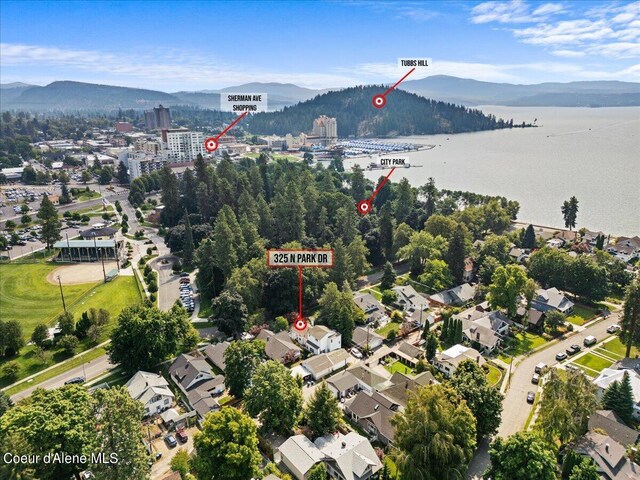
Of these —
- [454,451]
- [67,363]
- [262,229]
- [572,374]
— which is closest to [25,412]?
[67,363]

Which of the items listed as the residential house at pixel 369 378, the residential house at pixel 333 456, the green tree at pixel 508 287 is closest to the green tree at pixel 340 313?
the residential house at pixel 369 378

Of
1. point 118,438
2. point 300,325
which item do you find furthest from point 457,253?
point 118,438

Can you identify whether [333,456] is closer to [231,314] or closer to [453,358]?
[453,358]

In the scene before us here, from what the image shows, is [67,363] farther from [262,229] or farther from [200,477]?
[262,229]

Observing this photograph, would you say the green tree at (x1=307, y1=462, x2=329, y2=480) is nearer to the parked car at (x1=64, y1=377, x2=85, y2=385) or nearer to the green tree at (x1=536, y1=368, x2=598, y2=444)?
the green tree at (x1=536, y1=368, x2=598, y2=444)

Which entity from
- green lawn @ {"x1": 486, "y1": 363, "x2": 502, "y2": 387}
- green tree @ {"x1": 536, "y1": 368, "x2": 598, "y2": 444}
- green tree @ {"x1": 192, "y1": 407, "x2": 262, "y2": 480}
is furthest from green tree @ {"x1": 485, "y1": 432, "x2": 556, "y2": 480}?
green tree @ {"x1": 192, "y1": 407, "x2": 262, "y2": 480}

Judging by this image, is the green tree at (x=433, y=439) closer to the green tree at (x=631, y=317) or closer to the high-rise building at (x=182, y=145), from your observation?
the green tree at (x=631, y=317)
